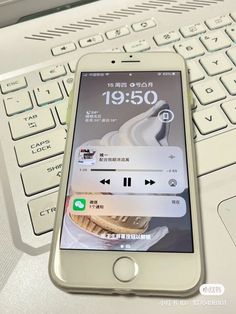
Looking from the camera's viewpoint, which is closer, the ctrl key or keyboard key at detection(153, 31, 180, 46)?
the ctrl key

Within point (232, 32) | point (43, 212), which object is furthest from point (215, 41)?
point (43, 212)

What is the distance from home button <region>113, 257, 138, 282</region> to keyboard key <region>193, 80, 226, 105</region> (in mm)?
156

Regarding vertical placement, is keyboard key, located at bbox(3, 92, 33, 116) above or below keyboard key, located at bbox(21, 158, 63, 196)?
above

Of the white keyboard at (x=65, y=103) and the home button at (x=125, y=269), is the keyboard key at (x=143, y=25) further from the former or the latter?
the home button at (x=125, y=269)

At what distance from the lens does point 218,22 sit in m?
0.44

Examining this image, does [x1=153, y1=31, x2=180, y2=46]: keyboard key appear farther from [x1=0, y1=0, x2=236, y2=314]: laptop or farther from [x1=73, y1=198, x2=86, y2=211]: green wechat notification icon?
[x1=73, y1=198, x2=86, y2=211]: green wechat notification icon

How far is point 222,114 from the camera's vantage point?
1.21 ft

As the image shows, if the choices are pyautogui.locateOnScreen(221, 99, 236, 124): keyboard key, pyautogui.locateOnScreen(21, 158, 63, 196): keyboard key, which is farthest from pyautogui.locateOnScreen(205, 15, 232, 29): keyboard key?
pyautogui.locateOnScreen(21, 158, 63, 196): keyboard key

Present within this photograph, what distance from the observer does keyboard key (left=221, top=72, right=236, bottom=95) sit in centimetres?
38

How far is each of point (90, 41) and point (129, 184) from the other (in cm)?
18

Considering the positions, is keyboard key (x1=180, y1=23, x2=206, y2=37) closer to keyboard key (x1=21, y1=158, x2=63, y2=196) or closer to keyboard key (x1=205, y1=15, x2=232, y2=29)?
keyboard key (x1=205, y1=15, x2=232, y2=29)

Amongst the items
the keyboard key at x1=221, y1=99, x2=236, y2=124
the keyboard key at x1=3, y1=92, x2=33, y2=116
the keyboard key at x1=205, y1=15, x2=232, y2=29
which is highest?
the keyboard key at x1=205, y1=15, x2=232, y2=29

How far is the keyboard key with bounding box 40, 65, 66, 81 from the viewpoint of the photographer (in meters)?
0.42

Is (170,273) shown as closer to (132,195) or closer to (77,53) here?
(132,195)
